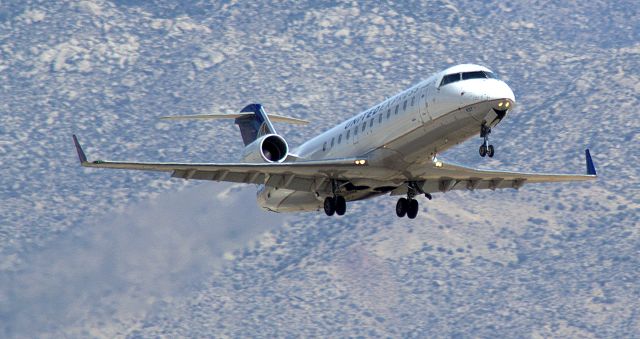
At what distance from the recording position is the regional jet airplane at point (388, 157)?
5391cm

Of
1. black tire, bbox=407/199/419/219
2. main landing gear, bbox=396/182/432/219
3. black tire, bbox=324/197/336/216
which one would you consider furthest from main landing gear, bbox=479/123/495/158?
black tire, bbox=324/197/336/216

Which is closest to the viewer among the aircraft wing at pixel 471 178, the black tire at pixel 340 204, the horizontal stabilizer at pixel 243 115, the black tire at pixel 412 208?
the aircraft wing at pixel 471 178

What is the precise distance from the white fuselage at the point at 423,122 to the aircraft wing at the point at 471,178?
1.51 metres

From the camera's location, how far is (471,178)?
2397 inches

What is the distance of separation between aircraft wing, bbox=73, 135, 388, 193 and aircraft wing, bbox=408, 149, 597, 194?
221 cm

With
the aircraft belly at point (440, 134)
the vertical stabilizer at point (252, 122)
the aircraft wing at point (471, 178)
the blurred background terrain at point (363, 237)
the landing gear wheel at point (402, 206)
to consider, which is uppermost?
the aircraft belly at point (440, 134)

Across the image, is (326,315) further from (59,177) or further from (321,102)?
(321,102)

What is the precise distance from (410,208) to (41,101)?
132m

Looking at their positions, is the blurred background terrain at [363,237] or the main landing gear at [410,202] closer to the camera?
the main landing gear at [410,202]

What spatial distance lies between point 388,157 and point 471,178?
5697 millimetres

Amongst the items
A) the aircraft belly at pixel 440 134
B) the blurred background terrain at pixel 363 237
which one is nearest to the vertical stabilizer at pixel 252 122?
the aircraft belly at pixel 440 134

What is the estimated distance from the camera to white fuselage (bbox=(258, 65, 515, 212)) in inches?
2112

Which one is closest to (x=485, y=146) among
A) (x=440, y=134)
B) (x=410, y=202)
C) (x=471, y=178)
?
(x=440, y=134)

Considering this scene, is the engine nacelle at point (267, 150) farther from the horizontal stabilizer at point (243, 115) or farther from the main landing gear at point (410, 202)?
the main landing gear at point (410, 202)
